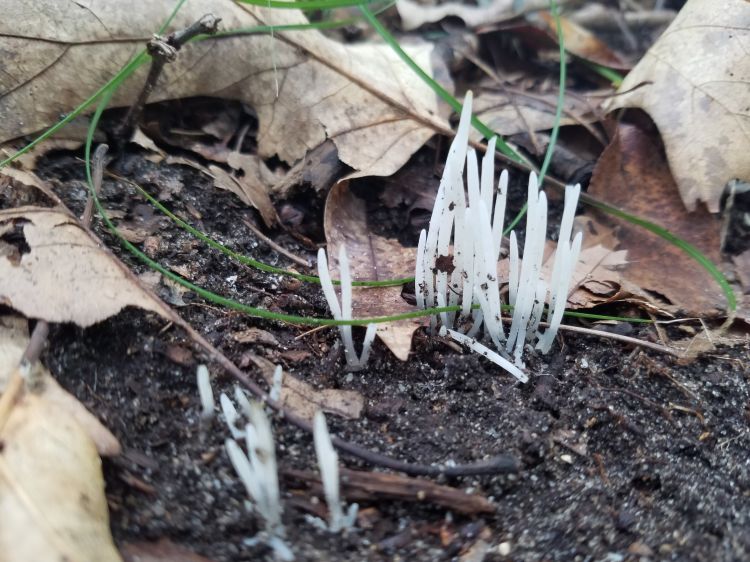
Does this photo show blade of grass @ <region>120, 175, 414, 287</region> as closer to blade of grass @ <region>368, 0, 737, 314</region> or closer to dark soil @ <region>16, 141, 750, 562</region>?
dark soil @ <region>16, 141, 750, 562</region>

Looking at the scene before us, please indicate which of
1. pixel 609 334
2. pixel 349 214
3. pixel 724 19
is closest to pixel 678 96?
pixel 724 19

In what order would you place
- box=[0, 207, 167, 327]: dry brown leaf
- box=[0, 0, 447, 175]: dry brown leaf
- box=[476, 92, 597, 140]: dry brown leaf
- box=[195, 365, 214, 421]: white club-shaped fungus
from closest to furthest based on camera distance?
box=[195, 365, 214, 421]: white club-shaped fungus → box=[0, 207, 167, 327]: dry brown leaf → box=[0, 0, 447, 175]: dry brown leaf → box=[476, 92, 597, 140]: dry brown leaf

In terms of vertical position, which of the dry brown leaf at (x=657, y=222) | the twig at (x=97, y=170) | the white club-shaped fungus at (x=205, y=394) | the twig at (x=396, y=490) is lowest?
the dry brown leaf at (x=657, y=222)

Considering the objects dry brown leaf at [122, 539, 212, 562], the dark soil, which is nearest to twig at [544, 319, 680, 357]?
the dark soil

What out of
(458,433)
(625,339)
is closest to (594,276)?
(625,339)

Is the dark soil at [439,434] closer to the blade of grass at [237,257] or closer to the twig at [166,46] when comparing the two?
the blade of grass at [237,257]

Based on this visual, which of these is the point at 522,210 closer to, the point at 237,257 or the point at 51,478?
the point at 237,257

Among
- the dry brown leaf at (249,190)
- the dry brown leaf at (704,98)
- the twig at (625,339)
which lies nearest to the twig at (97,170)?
the dry brown leaf at (249,190)
